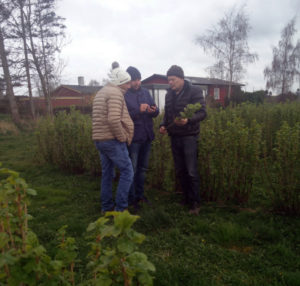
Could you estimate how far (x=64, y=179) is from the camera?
19.3 feet

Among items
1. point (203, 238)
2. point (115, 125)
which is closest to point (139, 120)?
point (115, 125)

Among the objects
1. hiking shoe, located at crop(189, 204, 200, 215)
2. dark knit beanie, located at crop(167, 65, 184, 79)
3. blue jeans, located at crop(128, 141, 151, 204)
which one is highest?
dark knit beanie, located at crop(167, 65, 184, 79)

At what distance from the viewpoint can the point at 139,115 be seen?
3951mm

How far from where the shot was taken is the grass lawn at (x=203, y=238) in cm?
239

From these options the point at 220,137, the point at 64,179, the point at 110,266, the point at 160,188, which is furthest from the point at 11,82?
the point at 110,266

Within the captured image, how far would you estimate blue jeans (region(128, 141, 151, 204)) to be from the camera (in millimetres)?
4012

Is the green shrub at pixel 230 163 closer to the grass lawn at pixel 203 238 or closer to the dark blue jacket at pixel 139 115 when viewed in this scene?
the grass lawn at pixel 203 238

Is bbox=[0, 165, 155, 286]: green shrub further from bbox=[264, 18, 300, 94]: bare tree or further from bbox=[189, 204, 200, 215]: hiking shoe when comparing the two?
bbox=[264, 18, 300, 94]: bare tree

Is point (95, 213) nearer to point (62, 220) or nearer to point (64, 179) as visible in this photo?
point (62, 220)

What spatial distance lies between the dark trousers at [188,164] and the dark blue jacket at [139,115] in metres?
0.43

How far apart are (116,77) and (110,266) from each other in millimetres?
2739

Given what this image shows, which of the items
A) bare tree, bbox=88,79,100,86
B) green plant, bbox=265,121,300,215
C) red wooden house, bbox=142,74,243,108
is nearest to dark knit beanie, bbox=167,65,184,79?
green plant, bbox=265,121,300,215

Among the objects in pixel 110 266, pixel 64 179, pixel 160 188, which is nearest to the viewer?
pixel 110 266

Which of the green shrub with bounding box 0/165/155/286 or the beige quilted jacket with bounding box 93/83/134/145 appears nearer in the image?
the green shrub with bounding box 0/165/155/286
